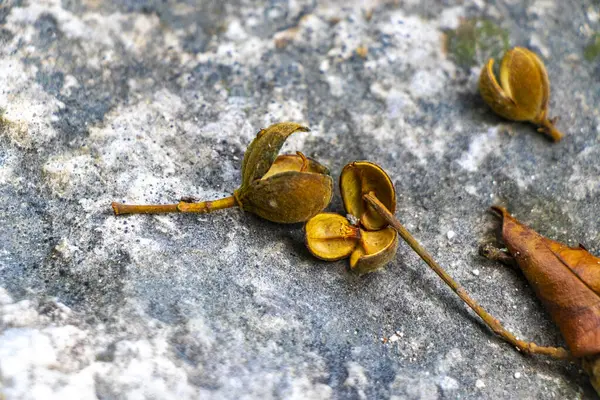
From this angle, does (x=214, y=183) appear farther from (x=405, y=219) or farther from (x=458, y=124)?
(x=458, y=124)

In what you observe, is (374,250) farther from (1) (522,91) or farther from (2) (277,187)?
(1) (522,91)

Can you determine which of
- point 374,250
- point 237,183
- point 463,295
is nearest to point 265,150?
point 237,183

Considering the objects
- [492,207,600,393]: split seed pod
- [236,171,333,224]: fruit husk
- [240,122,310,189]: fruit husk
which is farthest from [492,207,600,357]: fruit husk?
[240,122,310,189]: fruit husk

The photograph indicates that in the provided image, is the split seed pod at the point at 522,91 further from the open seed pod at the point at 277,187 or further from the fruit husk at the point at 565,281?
the open seed pod at the point at 277,187

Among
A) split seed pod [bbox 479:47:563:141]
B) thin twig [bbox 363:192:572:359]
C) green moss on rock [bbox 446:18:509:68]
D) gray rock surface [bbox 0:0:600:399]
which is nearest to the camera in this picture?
gray rock surface [bbox 0:0:600:399]

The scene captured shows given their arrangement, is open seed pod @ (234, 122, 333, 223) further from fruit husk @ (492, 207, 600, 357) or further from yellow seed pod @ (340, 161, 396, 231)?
fruit husk @ (492, 207, 600, 357)

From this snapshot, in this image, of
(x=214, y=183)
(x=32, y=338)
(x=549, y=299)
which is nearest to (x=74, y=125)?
(x=214, y=183)

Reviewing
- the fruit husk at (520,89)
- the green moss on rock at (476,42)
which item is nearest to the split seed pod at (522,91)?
the fruit husk at (520,89)
